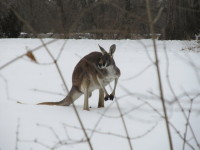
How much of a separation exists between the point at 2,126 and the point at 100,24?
39.0 feet

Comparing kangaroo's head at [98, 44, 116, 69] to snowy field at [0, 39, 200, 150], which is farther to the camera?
kangaroo's head at [98, 44, 116, 69]

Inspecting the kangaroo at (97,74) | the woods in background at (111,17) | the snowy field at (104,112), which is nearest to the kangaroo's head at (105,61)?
the kangaroo at (97,74)

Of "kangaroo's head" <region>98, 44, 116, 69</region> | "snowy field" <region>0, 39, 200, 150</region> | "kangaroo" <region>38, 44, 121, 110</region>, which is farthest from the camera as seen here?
"kangaroo" <region>38, 44, 121, 110</region>

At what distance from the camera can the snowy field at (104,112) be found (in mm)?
2465

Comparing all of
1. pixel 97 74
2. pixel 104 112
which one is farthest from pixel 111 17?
pixel 104 112

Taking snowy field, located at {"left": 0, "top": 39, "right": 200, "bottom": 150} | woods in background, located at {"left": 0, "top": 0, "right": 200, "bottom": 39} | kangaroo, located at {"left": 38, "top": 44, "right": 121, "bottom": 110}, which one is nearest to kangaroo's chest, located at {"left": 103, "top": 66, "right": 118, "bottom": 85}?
kangaroo, located at {"left": 38, "top": 44, "right": 121, "bottom": 110}

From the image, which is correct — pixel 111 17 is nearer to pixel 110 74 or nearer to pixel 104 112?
pixel 110 74

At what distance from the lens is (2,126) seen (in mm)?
3076

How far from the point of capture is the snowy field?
8.09 feet

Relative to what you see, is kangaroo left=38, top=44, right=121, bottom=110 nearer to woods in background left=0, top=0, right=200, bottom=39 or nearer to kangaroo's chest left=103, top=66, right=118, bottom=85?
kangaroo's chest left=103, top=66, right=118, bottom=85

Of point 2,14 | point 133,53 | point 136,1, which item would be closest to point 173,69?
point 133,53

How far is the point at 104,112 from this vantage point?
9.46 ft

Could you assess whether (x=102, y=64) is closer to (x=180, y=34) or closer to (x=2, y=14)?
(x=180, y=34)

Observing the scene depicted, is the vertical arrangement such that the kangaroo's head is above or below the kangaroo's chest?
above
